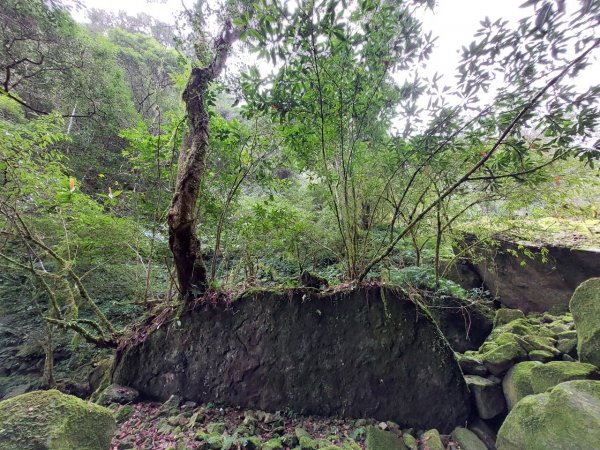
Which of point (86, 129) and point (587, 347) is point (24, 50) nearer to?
point (86, 129)

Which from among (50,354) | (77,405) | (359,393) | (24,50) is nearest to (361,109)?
(359,393)

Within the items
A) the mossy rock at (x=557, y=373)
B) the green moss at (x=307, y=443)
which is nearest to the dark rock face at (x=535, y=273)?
the mossy rock at (x=557, y=373)

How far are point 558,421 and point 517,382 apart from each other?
0.76m

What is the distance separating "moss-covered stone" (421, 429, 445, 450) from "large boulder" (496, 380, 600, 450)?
1.62 feet

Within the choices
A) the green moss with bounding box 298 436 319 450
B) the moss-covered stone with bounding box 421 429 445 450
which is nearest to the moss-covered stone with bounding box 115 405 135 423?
the green moss with bounding box 298 436 319 450

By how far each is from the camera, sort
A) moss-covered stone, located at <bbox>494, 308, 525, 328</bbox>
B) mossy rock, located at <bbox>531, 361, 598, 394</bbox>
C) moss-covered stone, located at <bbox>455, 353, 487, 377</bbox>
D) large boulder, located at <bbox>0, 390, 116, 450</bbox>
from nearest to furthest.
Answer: large boulder, located at <bbox>0, 390, 116, 450</bbox> < mossy rock, located at <bbox>531, 361, 598, 394</bbox> < moss-covered stone, located at <bbox>455, 353, 487, 377</bbox> < moss-covered stone, located at <bbox>494, 308, 525, 328</bbox>

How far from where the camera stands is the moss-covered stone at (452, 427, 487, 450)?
8.02ft

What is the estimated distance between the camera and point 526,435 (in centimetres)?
208

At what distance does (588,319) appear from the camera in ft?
8.25

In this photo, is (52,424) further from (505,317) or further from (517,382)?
(505,317)

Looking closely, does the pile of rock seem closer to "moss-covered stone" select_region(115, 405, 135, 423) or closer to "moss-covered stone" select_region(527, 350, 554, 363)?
"moss-covered stone" select_region(527, 350, 554, 363)

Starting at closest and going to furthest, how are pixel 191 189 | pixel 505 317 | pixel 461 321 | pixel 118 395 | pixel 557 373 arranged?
1. pixel 557 373
2. pixel 191 189
3. pixel 118 395
4. pixel 505 317
5. pixel 461 321

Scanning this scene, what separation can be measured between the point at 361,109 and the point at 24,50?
30.7 feet

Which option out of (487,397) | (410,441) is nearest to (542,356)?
(487,397)
